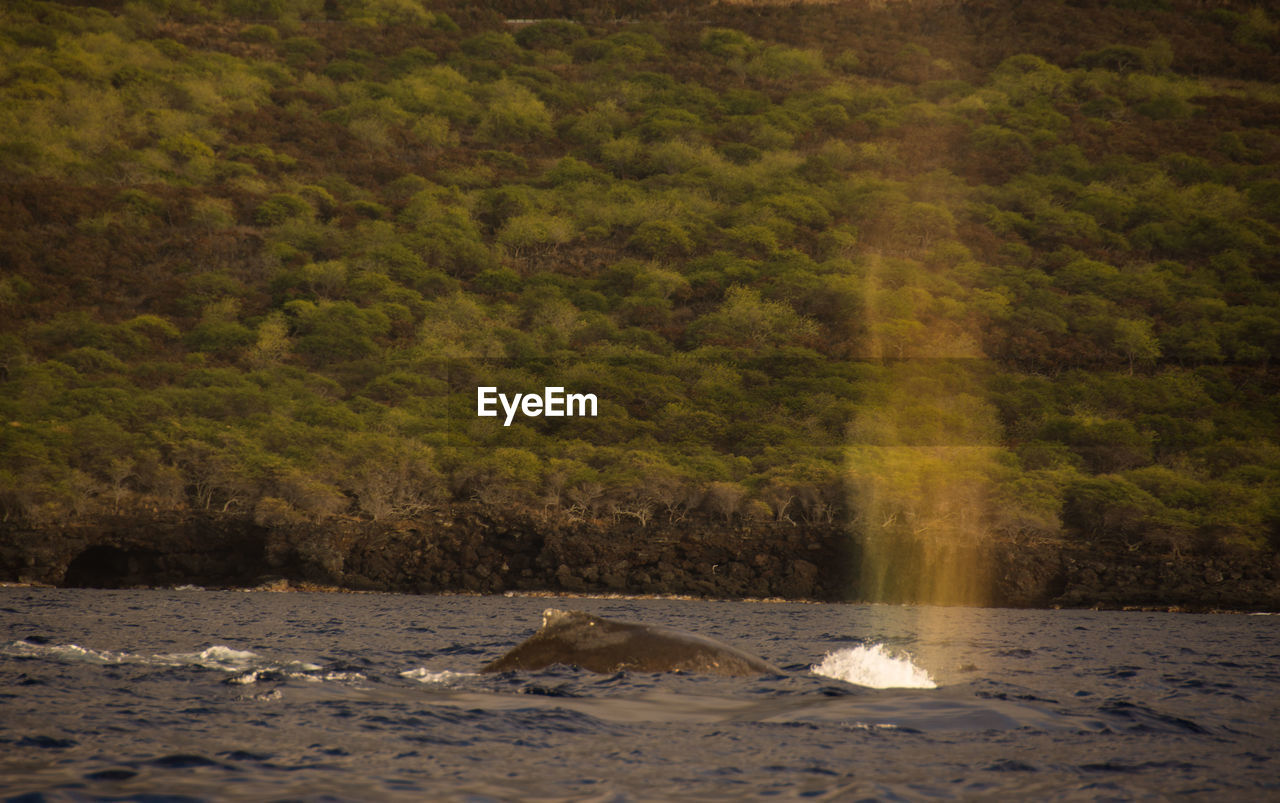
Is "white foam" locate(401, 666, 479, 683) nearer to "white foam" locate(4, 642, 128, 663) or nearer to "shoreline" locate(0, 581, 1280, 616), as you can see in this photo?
"white foam" locate(4, 642, 128, 663)

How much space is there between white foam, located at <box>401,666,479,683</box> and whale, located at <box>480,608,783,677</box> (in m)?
0.43

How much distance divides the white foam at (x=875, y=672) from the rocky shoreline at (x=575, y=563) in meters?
47.0

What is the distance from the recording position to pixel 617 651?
15180mm

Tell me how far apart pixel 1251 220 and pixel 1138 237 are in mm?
12348

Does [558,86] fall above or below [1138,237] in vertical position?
above

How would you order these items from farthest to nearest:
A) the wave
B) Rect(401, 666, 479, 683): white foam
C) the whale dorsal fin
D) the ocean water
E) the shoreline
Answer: the shoreline
the whale dorsal fin
the wave
Rect(401, 666, 479, 683): white foam
the ocean water

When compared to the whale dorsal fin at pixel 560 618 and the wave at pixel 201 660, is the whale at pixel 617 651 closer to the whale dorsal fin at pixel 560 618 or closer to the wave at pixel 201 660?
the whale dorsal fin at pixel 560 618

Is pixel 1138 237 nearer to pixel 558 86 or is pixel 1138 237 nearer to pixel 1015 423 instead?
pixel 1015 423

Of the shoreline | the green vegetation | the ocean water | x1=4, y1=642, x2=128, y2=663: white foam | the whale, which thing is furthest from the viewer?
the green vegetation

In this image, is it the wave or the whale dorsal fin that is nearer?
the wave

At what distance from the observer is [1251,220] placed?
121062 mm

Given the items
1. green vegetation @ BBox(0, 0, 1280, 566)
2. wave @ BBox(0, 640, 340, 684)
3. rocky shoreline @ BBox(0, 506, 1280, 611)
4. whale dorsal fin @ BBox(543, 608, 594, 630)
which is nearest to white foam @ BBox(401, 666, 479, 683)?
wave @ BBox(0, 640, 340, 684)

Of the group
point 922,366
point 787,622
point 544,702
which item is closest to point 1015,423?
point 922,366

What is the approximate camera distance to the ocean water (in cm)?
880
